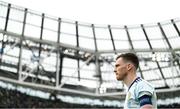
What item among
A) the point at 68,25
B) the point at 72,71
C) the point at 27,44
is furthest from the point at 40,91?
the point at 68,25

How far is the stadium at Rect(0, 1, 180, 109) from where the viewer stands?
3073 cm

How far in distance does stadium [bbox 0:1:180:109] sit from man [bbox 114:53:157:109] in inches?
1026

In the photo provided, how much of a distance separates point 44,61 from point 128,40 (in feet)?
26.0

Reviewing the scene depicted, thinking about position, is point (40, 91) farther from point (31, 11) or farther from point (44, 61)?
point (31, 11)

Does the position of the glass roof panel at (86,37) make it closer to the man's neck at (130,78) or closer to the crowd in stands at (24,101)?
the crowd in stands at (24,101)

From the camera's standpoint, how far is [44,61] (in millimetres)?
35000

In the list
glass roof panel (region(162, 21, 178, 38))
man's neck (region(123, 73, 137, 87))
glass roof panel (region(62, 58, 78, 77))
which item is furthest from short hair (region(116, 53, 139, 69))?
glass roof panel (region(62, 58, 78, 77))

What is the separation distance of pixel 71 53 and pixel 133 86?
102 ft

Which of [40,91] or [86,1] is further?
[40,91]

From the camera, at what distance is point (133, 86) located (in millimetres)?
3967

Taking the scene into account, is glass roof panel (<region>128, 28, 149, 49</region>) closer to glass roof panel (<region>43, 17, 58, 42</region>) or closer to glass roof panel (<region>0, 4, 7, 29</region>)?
glass roof panel (<region>43, 17, 58, 42</region>)

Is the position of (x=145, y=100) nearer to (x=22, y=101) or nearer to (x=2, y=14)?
(x=2, y=14)

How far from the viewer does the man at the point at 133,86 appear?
369cm

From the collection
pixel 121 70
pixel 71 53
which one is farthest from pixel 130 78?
pixel 71 53
